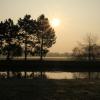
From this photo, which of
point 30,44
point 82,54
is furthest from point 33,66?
point 82,54

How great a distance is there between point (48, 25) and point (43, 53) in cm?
737

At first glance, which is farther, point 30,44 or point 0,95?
point 30,44

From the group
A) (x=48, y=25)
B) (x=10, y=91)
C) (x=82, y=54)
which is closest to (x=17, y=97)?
(x=10, y=91)

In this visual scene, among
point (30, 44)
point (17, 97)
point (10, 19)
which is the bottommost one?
point (17, 97)

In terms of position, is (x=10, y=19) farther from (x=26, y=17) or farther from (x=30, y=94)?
(x=30, y=94)

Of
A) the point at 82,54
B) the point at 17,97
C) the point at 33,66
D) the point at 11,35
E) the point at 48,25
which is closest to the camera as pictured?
the point at 17,97

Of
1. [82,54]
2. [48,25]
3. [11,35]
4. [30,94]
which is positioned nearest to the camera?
[30,94]

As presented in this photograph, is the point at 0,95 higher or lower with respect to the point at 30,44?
lower

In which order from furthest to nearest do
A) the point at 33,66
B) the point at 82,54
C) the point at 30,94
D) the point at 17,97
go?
the point at 82,54 < the point at 33,66 < the point at 30,94 < the point at 17,97

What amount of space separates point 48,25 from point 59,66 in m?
22.1

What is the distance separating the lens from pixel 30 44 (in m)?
73.1

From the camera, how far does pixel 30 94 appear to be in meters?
17.4

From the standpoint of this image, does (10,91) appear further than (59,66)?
No

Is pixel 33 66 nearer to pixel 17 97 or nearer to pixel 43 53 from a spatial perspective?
pixel 43 53
